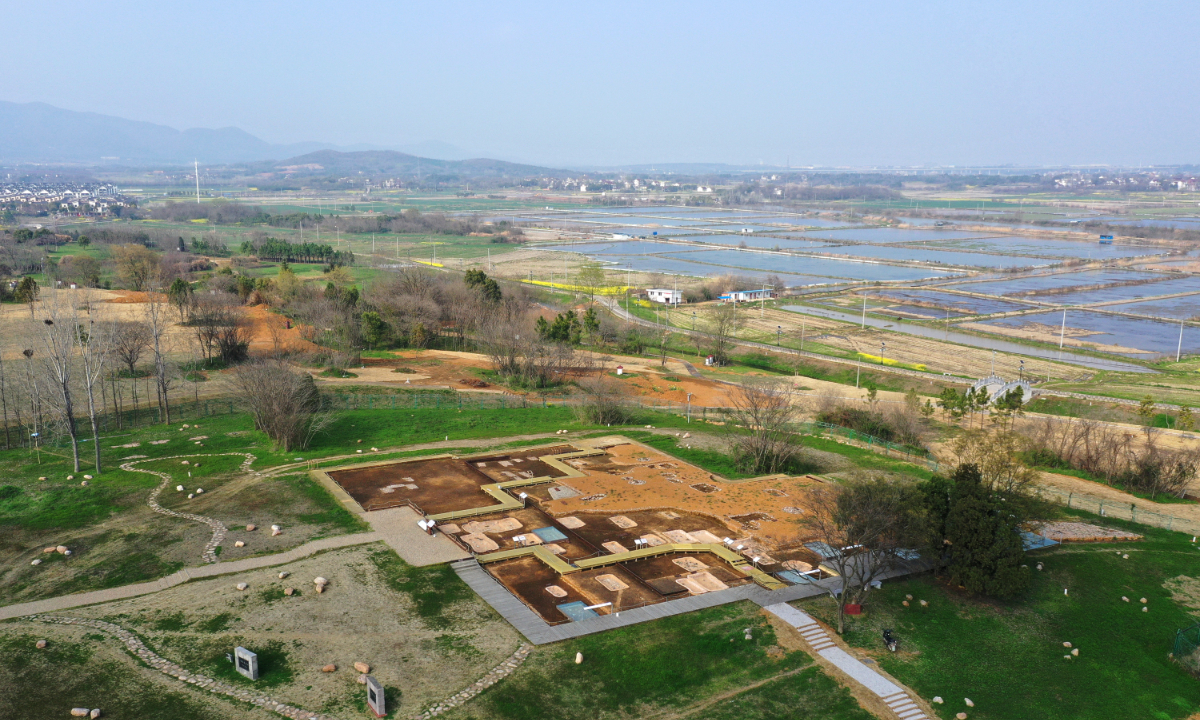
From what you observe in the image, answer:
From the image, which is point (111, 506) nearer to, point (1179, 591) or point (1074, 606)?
point (1074, 606)

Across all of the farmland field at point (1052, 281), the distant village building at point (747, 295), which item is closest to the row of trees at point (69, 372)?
the distant village building at point (747, 295)

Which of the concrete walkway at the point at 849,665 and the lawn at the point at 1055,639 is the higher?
the concrete walkway at the point at 849,665

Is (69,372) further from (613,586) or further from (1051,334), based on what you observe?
(1051,334)

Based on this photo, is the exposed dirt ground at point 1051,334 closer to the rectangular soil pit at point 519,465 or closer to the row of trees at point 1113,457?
the row of trees at point 1113,457

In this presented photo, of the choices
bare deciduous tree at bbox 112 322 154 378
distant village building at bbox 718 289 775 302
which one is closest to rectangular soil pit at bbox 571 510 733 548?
bare deciduous tree at bbox 112 322 154 378

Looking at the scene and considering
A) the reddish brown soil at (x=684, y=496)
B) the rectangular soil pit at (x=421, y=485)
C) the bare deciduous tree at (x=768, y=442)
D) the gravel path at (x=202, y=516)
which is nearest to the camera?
the gravel path at (x=202, y=516)

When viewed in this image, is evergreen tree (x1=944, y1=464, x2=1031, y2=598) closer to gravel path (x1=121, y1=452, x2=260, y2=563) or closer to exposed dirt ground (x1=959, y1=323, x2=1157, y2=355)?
gravel path (x1=121, y1=452, x2=260, y2=563)

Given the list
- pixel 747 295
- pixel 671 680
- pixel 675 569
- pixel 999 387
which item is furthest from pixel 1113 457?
pixel 747 295
